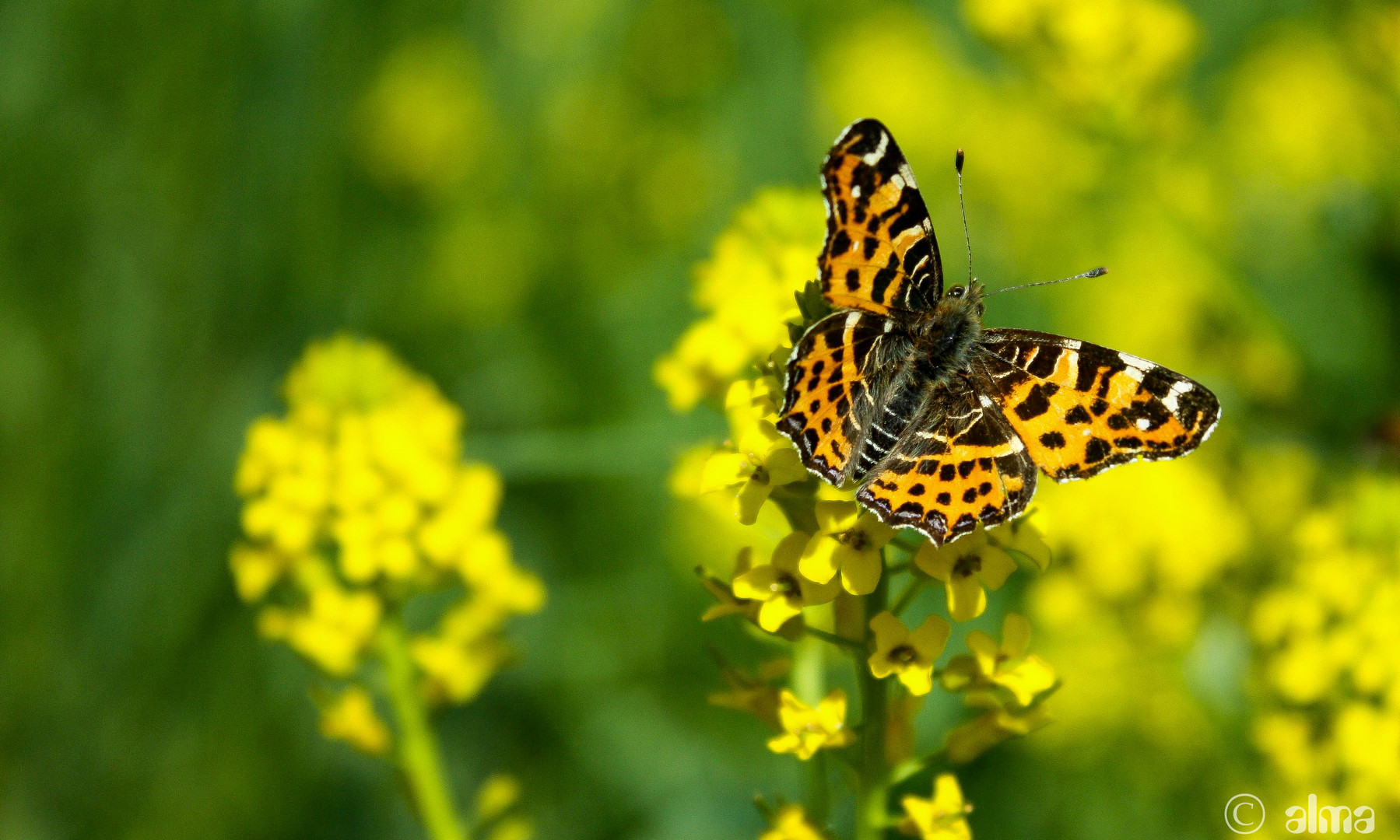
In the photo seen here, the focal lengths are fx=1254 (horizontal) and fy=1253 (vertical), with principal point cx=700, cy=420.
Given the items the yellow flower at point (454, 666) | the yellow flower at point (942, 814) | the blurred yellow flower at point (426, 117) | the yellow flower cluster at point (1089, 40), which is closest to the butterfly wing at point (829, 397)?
the yellow flower at point (942, 814)

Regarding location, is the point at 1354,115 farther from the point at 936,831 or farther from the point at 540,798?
the point at 936,831

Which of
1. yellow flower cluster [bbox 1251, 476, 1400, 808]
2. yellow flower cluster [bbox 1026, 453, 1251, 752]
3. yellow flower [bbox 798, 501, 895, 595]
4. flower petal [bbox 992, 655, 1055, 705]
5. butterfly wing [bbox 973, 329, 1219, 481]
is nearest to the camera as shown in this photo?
yellow flower [bbox 798, 501, 895, 595]

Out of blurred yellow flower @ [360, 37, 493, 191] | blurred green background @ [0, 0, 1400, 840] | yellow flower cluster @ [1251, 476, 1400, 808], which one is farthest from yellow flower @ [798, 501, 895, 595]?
blurred yellow flower @ [360, 37, 493, 191]

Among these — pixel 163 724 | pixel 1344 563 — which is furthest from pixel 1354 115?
pixel 163 724

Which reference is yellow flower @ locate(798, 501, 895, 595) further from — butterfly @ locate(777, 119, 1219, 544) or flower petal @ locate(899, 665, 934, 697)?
flower petal @ locate(899, 665, 934, 697)

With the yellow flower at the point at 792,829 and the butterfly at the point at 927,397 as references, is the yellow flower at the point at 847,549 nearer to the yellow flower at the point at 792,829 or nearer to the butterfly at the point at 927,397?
the butterfly at the point at 927,397

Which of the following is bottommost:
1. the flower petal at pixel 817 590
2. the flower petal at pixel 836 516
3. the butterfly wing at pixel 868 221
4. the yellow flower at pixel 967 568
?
the flower petal at pixel 817 590
